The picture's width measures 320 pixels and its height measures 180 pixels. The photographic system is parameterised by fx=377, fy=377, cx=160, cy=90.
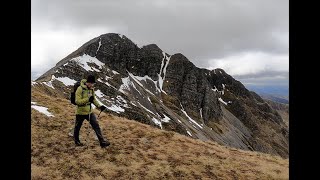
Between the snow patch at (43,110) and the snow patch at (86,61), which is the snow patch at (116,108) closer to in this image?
the snow patch at (86,61)

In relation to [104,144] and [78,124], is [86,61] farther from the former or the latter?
[78,124]

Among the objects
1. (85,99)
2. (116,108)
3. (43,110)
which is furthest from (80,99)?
(116,108)

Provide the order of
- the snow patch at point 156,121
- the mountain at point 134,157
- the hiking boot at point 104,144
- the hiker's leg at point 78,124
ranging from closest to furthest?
the mountain at point 134,157 < the hiker's leg at point 78,124 < the hiking boot at point 104,144 < the snow patch at point 156,121

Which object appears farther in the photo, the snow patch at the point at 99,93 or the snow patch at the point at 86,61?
the snow patch at the point at 86,61

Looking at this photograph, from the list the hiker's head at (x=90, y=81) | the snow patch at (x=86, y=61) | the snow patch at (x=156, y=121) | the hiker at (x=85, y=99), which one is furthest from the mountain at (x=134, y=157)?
the snow patch at (x=86, y=61)

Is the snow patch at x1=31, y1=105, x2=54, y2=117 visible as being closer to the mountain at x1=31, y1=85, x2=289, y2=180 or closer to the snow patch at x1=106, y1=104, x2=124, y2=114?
the mountain at x1=31, y1=85, x2=289, y2=180

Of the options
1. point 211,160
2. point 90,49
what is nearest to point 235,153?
point 211,160

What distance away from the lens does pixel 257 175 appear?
20562 mm

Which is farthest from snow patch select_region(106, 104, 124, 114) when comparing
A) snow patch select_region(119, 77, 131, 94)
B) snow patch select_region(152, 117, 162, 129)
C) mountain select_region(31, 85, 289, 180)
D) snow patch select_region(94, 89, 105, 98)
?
mountain select_region(31, 85, 289, 180)

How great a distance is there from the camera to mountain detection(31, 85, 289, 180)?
19.0 m

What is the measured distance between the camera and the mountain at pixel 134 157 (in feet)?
62.2
